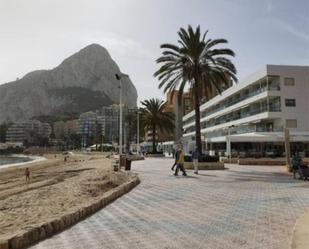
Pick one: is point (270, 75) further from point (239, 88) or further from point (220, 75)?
point (220, 75)

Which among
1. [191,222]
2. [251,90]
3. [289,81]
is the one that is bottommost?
[191,222]

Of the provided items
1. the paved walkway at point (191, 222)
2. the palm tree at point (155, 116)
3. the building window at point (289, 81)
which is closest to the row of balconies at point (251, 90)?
the building window at point (289, 81)

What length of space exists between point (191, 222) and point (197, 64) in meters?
23.3

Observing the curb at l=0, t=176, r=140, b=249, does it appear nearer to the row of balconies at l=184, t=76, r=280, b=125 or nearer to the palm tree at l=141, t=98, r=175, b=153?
the row of balconies at l=184, t=76, r=280, b=125

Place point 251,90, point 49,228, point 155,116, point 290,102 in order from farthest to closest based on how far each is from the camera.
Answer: point 155,116
point 251,90
point 290,102
point 49,228

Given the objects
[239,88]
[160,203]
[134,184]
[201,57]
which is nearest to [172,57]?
[201,57]

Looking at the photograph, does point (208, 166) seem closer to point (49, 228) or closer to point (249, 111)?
point (49, 228)

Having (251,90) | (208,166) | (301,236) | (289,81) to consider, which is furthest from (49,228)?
(251,90)

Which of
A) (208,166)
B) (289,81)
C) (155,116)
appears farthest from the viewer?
(155,116)

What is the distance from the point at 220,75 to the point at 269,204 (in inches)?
820

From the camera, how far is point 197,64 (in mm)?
30656

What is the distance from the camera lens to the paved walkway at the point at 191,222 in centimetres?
669

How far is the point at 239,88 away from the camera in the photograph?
198 feet

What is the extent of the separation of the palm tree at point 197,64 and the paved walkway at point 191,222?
18.4m
